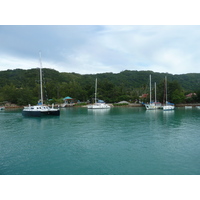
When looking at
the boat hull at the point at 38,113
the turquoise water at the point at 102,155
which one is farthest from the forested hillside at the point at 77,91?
the turquoise water at the point at 102,155

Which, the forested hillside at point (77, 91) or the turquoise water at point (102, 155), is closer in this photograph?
the turquoise water at point (102, 155)

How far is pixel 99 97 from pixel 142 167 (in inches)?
2663

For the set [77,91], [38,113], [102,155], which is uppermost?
[77,91]

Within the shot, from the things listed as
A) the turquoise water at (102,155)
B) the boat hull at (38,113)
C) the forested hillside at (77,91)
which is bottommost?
the turquoise water at (102,155)

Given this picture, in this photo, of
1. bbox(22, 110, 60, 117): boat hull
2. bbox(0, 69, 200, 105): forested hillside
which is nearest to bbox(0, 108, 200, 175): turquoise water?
bbox(22, 110, 60, 117): boat hull

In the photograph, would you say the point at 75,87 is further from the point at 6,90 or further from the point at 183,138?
the point at 183,138

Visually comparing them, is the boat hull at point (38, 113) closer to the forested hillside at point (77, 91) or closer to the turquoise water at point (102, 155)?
the forested hillside at point (77, 91)

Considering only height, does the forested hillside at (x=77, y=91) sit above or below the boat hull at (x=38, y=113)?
above

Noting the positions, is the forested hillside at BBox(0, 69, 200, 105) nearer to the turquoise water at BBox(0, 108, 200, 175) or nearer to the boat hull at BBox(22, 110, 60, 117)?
the boat hull at BBox(22, 110, 60, 117)

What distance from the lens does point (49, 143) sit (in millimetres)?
15570

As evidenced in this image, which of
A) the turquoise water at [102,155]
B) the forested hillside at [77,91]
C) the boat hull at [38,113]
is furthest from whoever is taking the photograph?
the forested hillside at [77,91]

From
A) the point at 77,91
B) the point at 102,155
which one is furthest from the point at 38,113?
the point at 77,91

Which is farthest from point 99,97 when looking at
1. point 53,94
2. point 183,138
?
point 183,138

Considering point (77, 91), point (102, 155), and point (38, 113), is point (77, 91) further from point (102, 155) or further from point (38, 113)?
point (102, 155)
